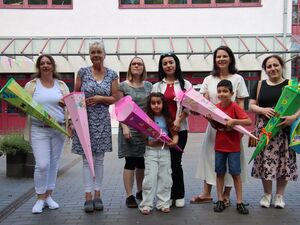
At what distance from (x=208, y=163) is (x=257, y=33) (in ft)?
49.7

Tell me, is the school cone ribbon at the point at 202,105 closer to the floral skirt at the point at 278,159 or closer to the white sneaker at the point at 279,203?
the floral skirt at the point at 278,159

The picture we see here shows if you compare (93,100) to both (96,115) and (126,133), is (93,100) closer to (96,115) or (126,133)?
(96,115)

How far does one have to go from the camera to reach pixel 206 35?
63.5 feet

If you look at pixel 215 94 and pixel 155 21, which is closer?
pixel 215 94

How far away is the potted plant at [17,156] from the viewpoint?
7.83m

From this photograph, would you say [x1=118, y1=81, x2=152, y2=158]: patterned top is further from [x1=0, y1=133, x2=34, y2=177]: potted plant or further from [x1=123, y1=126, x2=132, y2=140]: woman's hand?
[x1=0, y1=133, x2=34, y2=177]: potted plant

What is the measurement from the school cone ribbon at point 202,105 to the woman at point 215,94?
0.40 meters

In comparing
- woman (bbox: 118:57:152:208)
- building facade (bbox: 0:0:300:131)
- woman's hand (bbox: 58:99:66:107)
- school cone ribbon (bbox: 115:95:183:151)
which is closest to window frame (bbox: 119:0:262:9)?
building facade (bbox: 0:0:300:131)

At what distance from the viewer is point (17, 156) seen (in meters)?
7.83

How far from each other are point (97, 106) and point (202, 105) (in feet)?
4.22

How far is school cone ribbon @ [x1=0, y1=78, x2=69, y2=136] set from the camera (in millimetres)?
4719

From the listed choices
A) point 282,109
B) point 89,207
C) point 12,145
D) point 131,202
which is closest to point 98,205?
point 89,207

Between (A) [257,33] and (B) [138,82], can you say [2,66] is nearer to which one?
(A) [257,33]

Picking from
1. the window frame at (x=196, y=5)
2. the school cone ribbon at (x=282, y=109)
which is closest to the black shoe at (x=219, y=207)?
the school cone ribbon at (x=282, y=109)
